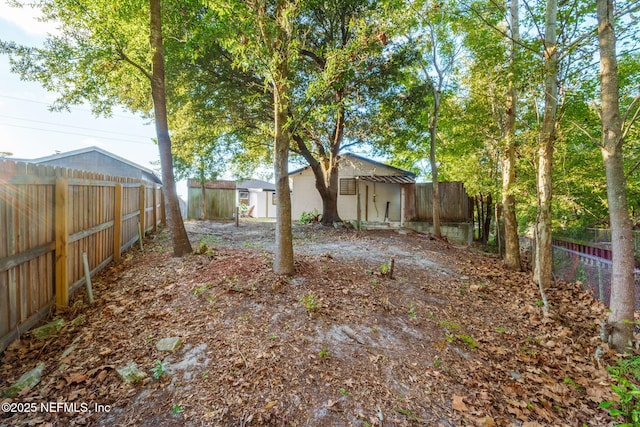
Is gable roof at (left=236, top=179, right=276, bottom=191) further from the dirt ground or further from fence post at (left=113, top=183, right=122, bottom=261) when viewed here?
the dirt ground

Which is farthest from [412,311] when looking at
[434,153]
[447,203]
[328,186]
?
[447,203]

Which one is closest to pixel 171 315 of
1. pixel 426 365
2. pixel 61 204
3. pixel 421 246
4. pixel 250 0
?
pixel 61 204

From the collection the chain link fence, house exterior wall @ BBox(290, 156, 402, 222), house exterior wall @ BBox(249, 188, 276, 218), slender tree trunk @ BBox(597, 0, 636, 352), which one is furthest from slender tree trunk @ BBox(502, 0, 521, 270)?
house exterior wall @ BBox(249, 188, 276, 218)

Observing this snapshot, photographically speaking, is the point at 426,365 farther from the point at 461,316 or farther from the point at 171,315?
the point at 171,315

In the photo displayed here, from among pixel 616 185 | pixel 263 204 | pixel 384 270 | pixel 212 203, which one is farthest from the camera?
pixel 263 204

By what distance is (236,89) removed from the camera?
9.27 metres

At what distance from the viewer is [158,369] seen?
8.95 ft

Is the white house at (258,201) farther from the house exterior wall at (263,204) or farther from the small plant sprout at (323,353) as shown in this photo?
the small plant sprout at (323,353)

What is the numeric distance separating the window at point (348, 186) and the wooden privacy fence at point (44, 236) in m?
11.6

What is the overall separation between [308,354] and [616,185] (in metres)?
4.44

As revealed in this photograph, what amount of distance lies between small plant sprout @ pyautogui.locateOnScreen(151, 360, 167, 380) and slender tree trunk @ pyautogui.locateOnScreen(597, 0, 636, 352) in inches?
216

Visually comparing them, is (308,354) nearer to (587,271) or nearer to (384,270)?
(384,270)

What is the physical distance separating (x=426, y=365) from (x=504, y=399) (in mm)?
753

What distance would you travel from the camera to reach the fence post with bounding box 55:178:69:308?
3633mm
